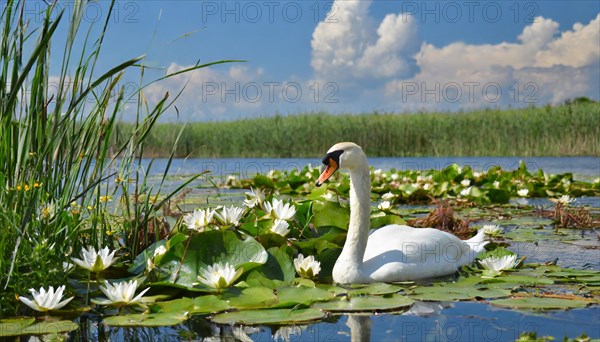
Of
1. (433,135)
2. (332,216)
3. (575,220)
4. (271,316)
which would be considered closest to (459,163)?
(433,135)

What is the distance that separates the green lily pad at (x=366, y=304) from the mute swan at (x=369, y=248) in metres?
0.37

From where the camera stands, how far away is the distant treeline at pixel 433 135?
15492mm

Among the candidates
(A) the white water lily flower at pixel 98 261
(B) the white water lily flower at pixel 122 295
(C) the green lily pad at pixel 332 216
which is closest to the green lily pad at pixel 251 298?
(B) the white water lily flower at pixel 122 295

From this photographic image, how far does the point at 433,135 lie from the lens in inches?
639

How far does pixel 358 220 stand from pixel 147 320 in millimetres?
1167

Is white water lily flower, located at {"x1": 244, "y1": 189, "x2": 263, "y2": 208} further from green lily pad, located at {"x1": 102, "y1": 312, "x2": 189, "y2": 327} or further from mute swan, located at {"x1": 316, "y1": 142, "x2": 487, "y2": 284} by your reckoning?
green lily pad, located at {"x1": 102, "y1": 312, "x2": 189, "y2": 327}

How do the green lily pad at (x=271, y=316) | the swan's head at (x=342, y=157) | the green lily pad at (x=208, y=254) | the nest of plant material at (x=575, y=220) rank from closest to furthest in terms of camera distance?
the green lily pad at (x=271, y=316) < the green lily pad at (x=208, y=254) < the swan's head at (x=342, y=157) < the nest of plant material at (x=575, y=220)

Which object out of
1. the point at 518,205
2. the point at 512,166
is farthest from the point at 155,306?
the point at 512,166

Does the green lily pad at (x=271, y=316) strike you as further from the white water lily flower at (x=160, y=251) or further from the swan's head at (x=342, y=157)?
the swan's head at (x=342, y=157)

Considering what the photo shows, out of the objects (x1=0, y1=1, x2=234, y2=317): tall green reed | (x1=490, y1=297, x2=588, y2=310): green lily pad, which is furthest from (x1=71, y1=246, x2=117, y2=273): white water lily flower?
(x1=490, y1=297, x2=588, y2=310): green lily pad

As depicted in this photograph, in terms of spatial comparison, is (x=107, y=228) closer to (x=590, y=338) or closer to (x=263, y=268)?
(x=263, y=268)

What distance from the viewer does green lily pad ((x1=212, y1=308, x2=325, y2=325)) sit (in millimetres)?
2348

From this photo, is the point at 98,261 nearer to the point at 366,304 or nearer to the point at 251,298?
the point at 251,298

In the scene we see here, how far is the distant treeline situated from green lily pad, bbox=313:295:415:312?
42.3 ft
